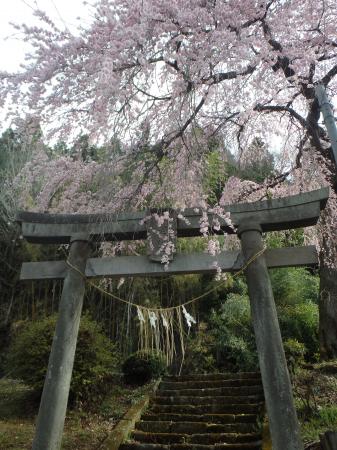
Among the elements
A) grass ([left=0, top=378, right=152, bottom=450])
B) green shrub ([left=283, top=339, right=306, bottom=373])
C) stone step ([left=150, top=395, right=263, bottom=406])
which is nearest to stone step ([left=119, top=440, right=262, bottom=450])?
grass ([left=0, top=378, right=152, bottom=450])

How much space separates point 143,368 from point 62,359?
5.43 meters

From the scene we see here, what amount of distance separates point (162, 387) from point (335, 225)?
4651 millimetres

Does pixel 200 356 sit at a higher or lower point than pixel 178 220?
lower

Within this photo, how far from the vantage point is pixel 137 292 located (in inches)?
428

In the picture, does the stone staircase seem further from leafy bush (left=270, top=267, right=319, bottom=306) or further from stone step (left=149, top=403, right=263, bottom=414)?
leafy bush (left=270, top=267, right=319, bottom=306)

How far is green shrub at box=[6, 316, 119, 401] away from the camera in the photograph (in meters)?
7.29

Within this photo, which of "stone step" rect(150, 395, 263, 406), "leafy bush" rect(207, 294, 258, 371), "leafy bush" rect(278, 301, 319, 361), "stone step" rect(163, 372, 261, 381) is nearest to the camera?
"stone step" rect(150, 395, 263, 406)

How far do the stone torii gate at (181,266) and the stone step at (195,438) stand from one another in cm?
265

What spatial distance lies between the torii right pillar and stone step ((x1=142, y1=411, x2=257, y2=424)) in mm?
3089

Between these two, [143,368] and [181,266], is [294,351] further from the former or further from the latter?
[181,266]

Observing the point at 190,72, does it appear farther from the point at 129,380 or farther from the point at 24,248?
the point at 24,248

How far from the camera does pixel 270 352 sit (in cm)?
368

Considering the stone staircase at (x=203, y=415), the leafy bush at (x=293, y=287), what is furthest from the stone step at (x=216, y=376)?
the leafy bush at (x=293, y=287)

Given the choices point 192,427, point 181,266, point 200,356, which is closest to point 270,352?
point 181,266
